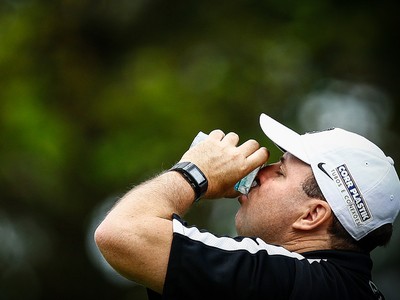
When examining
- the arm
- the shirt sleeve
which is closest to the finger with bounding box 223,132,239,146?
the arm

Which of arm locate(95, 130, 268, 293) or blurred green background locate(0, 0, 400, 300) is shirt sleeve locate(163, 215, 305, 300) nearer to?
arm locate(95, 130, 268, 293)

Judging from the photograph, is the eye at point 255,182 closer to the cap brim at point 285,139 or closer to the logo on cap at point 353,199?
the cap brim at point 285,139

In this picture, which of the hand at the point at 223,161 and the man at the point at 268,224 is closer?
the man at the point at 268,224

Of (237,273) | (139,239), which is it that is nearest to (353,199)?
(237,273)

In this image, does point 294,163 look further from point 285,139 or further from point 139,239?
point 139,239

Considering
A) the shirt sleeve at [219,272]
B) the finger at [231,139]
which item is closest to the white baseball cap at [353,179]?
the finger at [231,139]

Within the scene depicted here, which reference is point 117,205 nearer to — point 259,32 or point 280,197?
point 280,197

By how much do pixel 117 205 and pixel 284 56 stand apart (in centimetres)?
636

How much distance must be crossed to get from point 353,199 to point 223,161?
581 mm

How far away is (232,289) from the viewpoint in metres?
3.53

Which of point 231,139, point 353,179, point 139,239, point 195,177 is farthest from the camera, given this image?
point 231,139

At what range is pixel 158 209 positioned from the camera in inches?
144

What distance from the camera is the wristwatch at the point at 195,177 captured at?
3791mm

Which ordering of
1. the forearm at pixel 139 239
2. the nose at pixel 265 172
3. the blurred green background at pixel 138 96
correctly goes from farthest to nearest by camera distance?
the blurred green background at pixel 138 96 < the nose at pixel 265 172 < the forearm at pixel 139 239
